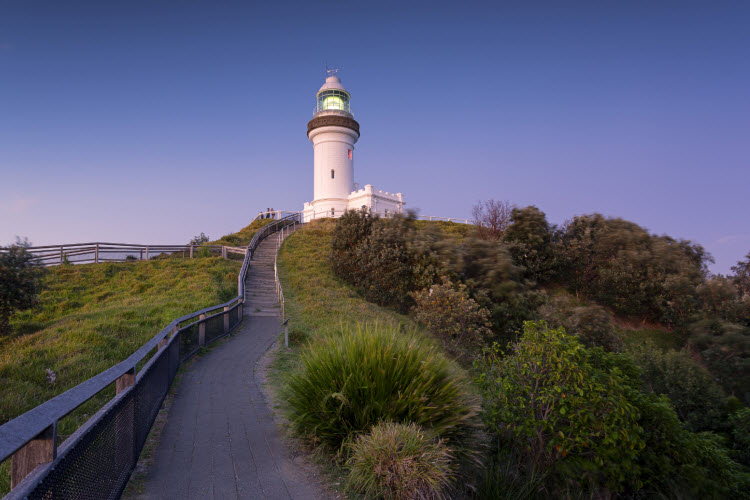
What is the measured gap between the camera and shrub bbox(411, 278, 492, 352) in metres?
15.4

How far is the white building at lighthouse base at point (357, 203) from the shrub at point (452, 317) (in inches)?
1203

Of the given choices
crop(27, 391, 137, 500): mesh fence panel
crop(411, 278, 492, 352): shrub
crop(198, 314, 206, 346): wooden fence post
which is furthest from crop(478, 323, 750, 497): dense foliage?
crop(411, 278, 492, 352): shrub

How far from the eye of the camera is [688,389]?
13.2 meters

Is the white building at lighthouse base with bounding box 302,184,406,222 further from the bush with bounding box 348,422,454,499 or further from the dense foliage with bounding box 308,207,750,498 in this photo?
the bush with bounding box 348,422,454,499

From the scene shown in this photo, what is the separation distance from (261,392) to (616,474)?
5465mm

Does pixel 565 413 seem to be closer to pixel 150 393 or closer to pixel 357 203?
pixel 150 393

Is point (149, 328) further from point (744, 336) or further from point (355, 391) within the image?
point (744, 336)

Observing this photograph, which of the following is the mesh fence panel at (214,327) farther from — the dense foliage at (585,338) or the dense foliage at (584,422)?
the dense foliage at (584,422)

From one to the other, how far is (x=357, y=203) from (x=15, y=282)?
36.9 m

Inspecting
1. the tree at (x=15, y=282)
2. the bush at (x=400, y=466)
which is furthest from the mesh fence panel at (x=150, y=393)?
the tree at (x=15, y=282)

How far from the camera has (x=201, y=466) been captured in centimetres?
439

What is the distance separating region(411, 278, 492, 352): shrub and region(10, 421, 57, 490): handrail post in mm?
13608

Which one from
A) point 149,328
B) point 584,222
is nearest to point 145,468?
point 149,328

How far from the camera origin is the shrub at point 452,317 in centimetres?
1538
